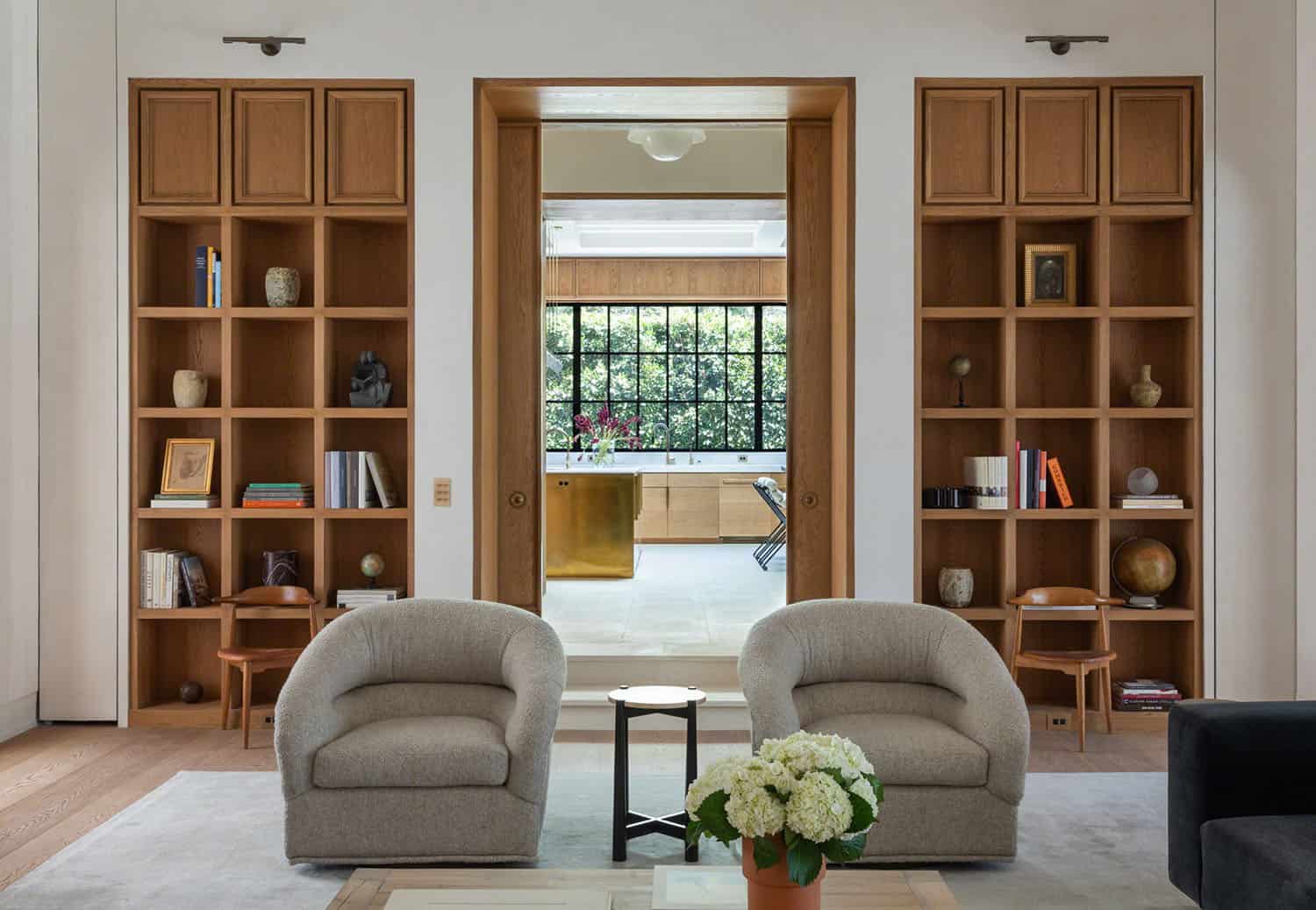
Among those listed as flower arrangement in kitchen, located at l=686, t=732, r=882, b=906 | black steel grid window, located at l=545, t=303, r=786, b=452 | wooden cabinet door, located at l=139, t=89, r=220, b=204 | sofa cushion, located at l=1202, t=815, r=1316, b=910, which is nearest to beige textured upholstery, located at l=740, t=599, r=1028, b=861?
sofa cushion, located at l=1202, t=815, r=1316, b=910

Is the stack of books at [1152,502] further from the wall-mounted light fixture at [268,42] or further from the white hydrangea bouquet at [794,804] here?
the wall-mounted light fixture at [268,42]

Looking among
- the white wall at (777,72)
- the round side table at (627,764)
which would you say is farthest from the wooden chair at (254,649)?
the round side table at (627,764)

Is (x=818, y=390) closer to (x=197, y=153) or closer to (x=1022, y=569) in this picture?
(x=1022, y=569)

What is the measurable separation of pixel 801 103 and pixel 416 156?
6.30 feet

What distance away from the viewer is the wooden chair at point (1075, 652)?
5188 millimetres

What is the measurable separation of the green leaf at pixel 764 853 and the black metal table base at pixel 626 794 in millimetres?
1425

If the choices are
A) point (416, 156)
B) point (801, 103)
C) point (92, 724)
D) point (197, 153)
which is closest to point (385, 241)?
point (416, 156)

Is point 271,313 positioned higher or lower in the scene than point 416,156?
lower

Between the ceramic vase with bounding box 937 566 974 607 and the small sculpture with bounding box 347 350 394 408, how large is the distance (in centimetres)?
291

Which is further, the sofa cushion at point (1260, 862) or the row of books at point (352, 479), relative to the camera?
the row of books at point (352, 479)

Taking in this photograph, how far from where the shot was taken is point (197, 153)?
5.51 meters

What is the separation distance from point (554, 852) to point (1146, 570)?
10.8 feet

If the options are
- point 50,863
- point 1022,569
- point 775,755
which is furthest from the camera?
point 1022,569

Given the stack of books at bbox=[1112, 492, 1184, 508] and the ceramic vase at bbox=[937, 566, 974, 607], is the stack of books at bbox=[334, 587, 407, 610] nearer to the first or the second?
the ceramic vase at bbox=[937, 566, 974, 607]
